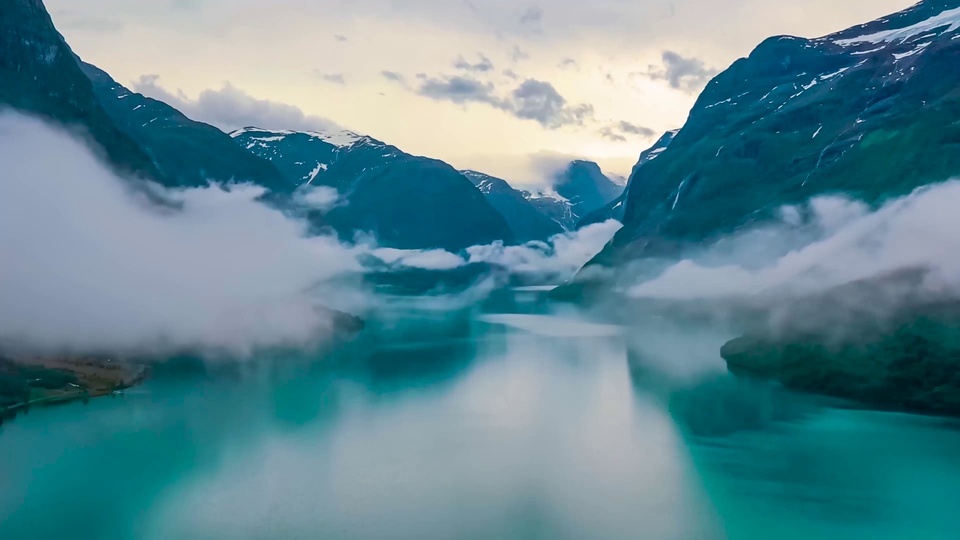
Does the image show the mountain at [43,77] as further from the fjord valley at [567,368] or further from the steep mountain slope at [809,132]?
the steep mountain slope at [809,132]

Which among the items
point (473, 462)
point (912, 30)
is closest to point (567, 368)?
point (473, 462)

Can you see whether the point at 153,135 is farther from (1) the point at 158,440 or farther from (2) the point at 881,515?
(2) the point at 881,515

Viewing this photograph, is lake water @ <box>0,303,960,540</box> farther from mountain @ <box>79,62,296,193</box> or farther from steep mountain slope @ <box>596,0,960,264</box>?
mountain @ <box>79,62,296,193</box>

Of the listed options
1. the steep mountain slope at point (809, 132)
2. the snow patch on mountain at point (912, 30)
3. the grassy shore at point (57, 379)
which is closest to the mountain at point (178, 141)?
the steep mountain slope at point (809, 132)

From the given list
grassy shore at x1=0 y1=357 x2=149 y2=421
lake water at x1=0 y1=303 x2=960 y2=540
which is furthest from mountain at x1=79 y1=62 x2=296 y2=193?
lake water at x1=0 y1=303 x2=960 y2=540

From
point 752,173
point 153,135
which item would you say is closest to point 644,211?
point 752,173

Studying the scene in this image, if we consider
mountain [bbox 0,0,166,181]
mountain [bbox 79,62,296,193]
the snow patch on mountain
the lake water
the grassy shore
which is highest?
the snow patch on mountain

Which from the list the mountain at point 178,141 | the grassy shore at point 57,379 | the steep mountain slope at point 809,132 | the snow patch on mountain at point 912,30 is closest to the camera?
the grassy shore at point 57,379
